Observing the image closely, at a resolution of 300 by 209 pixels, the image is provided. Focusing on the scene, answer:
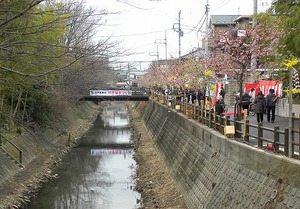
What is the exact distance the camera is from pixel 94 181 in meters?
21.8

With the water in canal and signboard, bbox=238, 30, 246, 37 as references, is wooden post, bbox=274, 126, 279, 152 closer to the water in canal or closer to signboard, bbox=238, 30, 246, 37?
signboard, bbox=238, 30, 246, 37

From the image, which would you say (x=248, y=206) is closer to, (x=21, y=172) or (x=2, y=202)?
(x=2, y=202)

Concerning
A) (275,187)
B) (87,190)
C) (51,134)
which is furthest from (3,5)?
(51,134)

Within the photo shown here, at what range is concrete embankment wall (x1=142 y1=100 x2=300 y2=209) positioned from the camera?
819cm

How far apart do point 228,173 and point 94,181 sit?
11.9 m

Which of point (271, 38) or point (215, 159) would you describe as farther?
point (271, 38)

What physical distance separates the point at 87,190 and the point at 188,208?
7.60 meters

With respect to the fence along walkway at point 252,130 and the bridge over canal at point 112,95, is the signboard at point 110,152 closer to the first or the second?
the bridge over canal at point 112,95

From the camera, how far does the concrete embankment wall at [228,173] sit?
8188 millimetres

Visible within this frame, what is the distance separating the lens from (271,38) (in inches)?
615

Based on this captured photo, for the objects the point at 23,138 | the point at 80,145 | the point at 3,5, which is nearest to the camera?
the point at 3,5

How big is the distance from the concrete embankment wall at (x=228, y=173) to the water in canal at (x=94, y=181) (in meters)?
2.94

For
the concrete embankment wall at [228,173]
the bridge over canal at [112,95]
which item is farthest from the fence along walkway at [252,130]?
the bridge over canal at [112,95]

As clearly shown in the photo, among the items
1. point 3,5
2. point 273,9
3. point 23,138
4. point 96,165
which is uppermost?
point 273,9
